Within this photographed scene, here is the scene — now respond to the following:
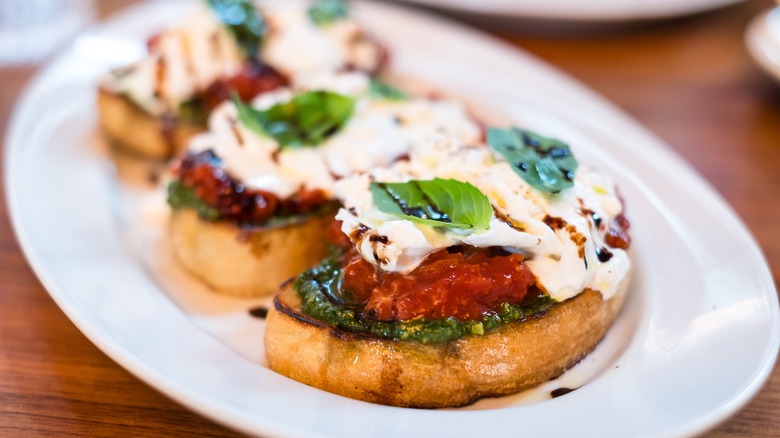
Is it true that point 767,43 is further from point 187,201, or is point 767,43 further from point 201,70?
point 187,201

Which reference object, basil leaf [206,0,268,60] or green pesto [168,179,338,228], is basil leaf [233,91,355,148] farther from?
basil leaf [206,0,268,60]

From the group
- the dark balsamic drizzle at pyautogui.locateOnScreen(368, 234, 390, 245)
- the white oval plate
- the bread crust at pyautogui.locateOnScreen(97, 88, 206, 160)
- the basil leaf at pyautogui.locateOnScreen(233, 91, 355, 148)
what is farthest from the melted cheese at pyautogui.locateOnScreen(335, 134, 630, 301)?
the white oval plate

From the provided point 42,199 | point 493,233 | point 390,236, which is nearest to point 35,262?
point 42,199

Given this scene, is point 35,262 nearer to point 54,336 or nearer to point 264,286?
point 54,336

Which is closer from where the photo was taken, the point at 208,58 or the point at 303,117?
the point at 303,117

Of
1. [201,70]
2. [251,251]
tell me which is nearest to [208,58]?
[201,70]
